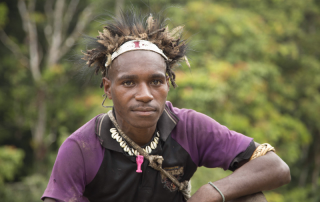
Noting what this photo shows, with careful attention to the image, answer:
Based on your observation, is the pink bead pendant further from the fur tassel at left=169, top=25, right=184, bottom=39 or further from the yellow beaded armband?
the fur tassel at left=169, top=25, right=184, bottom=39

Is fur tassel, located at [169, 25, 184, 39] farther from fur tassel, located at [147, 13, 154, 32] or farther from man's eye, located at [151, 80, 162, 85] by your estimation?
man's eye, located at [151, 80, 162, 85]

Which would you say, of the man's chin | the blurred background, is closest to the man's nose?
the man's chin

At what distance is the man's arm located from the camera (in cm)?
206

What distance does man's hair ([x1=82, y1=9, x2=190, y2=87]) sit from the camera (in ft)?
7.37

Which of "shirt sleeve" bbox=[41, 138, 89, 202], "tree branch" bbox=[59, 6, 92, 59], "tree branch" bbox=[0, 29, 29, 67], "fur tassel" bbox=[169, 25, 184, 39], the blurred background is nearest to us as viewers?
"shirt sleeve" bbox=[41, 138, 89, 202]

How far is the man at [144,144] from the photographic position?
2.05m

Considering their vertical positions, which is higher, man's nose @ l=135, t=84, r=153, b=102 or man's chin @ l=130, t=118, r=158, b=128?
man's nose @ l=135, t=84, r=153, b=102

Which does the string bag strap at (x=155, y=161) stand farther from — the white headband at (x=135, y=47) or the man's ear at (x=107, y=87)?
the white headband at (x=135, y=47)

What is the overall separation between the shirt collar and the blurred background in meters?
4.77

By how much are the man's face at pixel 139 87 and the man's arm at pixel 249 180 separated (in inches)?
20.9

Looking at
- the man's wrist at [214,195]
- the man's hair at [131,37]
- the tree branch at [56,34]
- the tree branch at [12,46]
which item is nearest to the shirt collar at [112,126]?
the man's hair at [131,37]

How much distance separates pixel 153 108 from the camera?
206cm

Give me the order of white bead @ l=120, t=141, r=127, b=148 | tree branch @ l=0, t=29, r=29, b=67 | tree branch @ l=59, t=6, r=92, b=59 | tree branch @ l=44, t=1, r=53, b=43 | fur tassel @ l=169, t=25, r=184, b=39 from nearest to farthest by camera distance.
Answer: white bead @ l=120, t=141, r=127, b=148 < fur tassel @ l=169, t=25, r=184, b=39 < tree branch @ l=0, t=29, r=29, b=67 < tree branch @ l=59, t=6, r=92, b=59 < tree branch @ l=44, t=1, r=53, b=43

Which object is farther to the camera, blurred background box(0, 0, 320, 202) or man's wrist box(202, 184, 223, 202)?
blurred background box(0, 0, 320, 202)
